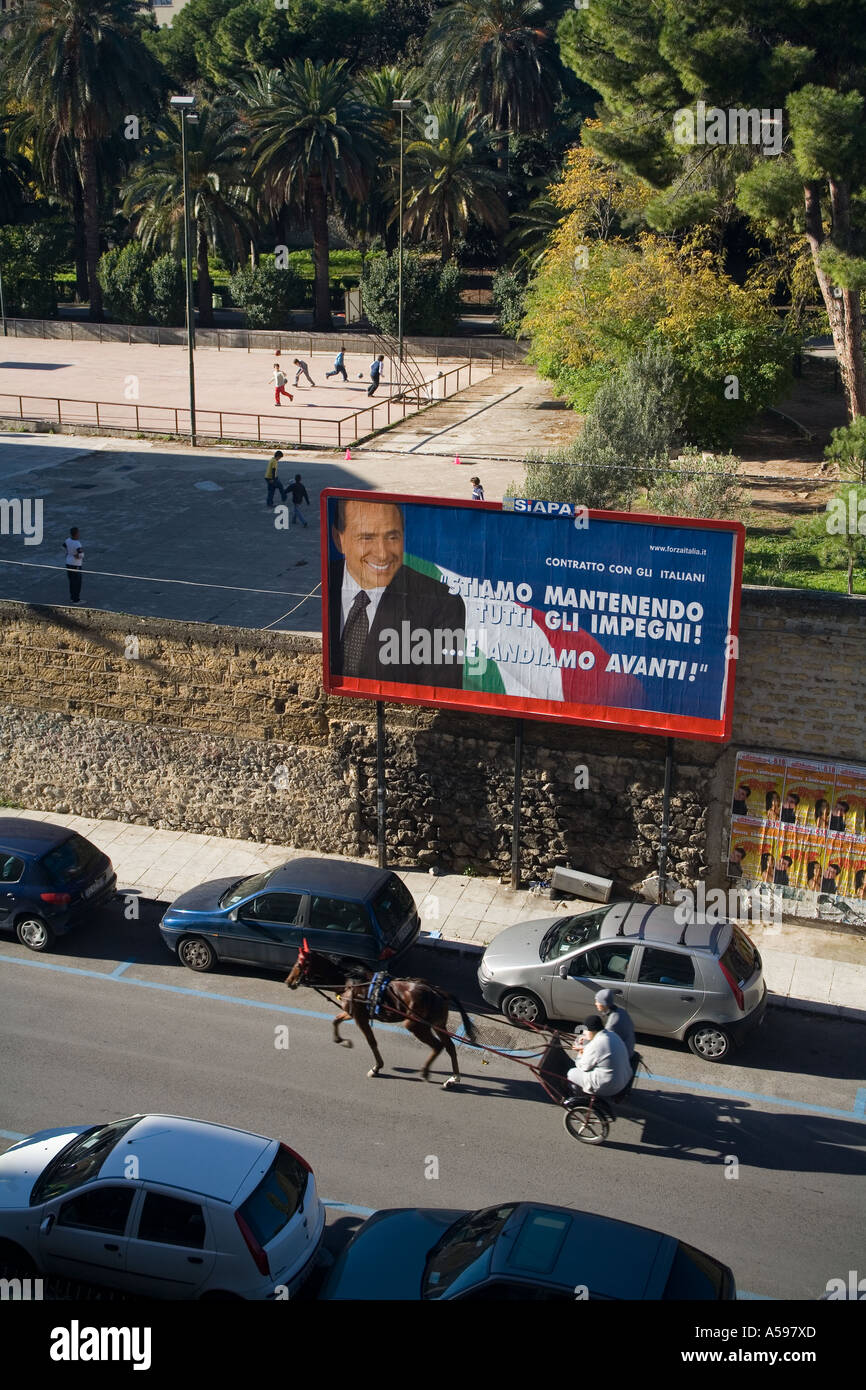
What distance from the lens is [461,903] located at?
1611 centimetres

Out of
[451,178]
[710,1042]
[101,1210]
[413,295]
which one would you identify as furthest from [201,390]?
[101,1210]

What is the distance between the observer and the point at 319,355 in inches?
2074

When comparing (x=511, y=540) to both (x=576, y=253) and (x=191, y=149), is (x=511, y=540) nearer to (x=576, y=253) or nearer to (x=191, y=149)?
(x=576, y=253)

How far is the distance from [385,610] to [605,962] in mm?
5311

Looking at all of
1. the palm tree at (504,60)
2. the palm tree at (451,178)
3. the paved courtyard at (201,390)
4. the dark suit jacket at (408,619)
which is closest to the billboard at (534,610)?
the dark suit jacket at (408,619)

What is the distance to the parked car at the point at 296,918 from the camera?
13688 millimetres

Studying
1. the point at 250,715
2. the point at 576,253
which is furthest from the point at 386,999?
the point at 576,253

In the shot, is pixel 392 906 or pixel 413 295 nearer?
pixel 392 906

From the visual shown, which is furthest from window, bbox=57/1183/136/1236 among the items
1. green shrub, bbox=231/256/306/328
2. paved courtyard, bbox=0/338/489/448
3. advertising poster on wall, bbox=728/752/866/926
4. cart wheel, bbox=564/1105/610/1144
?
green shrub, bbox=231/256/306/328

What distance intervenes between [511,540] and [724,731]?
3322mm

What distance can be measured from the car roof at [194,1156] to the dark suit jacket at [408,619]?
7247 mm

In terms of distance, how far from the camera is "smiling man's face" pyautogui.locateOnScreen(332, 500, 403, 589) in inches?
607

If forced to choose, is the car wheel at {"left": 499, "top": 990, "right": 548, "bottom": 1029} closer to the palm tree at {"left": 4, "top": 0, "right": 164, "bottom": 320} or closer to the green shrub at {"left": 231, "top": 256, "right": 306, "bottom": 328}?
the green shrub at {"left": 231, "top": 256, "right": 306, "bottom": 328}

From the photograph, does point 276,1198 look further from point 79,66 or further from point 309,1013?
point 79,66
